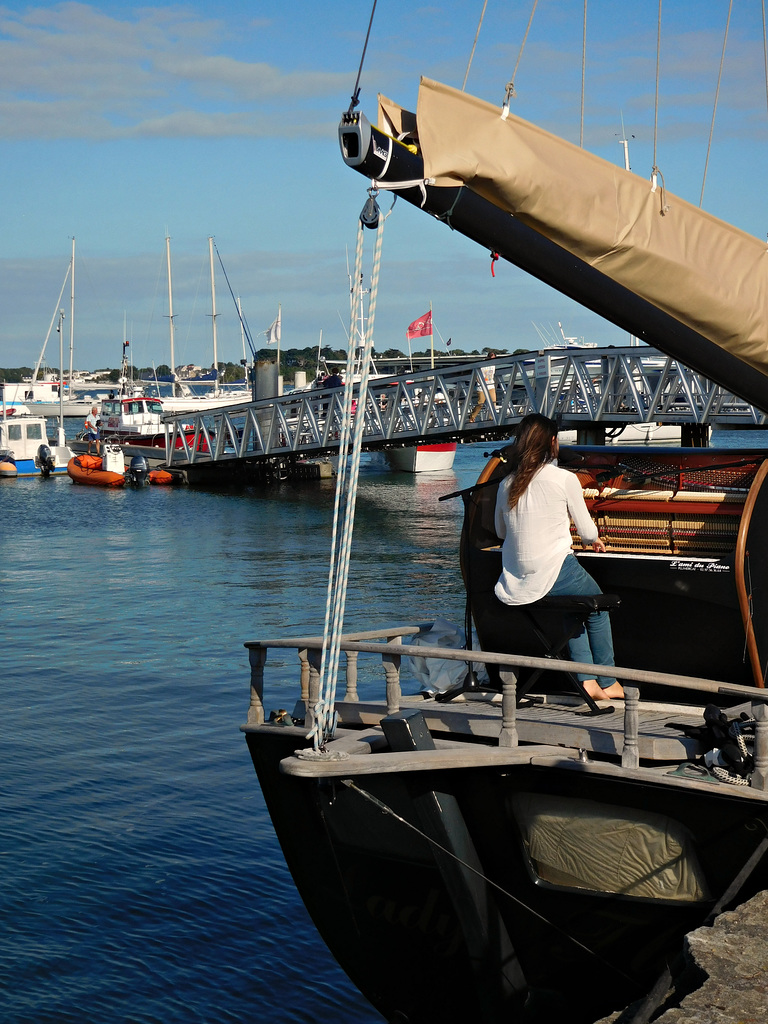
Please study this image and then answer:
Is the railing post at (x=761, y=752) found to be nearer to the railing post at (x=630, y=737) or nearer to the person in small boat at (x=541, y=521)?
the railing post at (x=630, y=737)

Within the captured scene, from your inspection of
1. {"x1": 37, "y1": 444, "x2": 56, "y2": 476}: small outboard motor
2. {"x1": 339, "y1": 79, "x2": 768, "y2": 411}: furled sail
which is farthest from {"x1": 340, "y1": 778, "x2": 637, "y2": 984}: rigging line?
{"x1": 37, "y1": 444, "x2": 56, "y2": 476}: small outboard motor

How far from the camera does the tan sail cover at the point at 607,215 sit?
Result: 611 centimetres

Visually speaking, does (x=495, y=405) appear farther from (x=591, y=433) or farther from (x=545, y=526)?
(x=545, y=526)

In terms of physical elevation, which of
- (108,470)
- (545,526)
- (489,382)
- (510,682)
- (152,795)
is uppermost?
(489,382)

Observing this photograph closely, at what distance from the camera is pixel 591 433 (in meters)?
43.8

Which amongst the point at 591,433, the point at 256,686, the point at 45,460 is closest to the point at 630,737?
the point at 256,686

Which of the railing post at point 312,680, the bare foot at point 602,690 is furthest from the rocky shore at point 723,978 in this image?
the railing post at point 312,680

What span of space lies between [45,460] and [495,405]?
23.1 m

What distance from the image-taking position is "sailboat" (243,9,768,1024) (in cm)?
618

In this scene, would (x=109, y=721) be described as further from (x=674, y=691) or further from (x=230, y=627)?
(x=674, y=691)

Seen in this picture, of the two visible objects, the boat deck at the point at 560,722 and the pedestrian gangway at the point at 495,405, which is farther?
the pedestrian gangway at the point at 495,405

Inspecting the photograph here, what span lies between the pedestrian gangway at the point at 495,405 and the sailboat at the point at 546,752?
2781 cm

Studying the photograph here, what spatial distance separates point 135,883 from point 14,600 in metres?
15.5

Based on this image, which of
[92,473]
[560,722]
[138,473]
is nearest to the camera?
[560,722]
